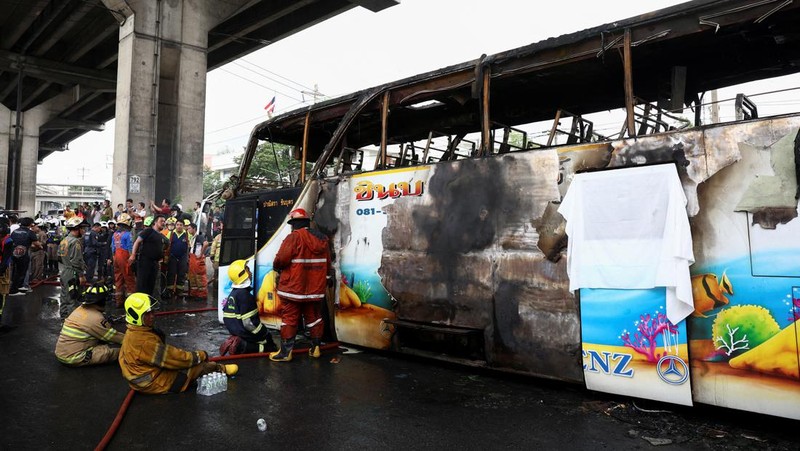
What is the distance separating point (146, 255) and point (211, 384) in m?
4.74

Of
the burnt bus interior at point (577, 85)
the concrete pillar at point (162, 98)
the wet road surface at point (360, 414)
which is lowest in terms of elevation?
the wet road surface at point (360, 414)

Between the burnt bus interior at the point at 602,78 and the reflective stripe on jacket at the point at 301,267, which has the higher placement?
the burnt bus interior at the point at 602,78

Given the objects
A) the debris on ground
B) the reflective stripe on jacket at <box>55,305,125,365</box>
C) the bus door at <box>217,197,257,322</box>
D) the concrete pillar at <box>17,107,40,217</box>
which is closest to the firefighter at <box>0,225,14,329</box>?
the reflective stripe on jacket at <box>55,305,125,365</box>

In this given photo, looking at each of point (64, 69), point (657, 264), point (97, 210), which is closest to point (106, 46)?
point (64, 69)

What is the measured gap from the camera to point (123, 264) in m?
9.27

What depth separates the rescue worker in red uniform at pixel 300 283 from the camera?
5.58 meters

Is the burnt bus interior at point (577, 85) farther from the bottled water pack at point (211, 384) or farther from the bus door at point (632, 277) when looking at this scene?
the bottled water pack at point (211, 384)

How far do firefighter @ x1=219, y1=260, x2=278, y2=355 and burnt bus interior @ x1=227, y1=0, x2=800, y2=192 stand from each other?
69.1 inches

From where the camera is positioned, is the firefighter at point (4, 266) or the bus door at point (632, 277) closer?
the bus door at point (632, 277)

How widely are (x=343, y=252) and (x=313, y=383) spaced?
5.77 ft

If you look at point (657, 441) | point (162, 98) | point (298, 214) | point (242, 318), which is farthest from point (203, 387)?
point (162, 98)

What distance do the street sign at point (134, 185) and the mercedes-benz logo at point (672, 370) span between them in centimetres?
1641

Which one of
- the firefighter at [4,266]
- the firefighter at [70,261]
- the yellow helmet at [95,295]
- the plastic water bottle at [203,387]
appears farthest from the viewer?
the firefighter at [70,261]

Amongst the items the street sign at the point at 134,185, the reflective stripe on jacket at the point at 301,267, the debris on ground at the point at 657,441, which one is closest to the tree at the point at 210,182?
the street sign at the point at 134,185
